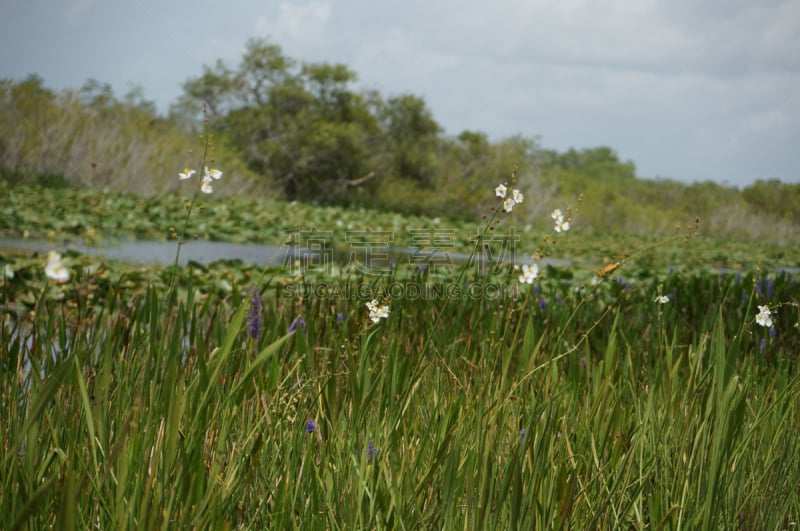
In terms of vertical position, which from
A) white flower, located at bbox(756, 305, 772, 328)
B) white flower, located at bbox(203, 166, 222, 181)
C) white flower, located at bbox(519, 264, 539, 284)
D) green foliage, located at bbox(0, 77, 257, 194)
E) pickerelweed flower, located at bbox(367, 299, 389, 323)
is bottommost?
pickerelweed flower, located at bbox(367, 299, 389, 323)

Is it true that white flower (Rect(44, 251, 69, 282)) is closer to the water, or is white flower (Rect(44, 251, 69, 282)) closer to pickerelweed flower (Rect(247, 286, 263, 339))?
pickerelweed flower (Rect(247, 286, 263, 339))

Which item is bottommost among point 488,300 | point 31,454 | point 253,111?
point 31,454

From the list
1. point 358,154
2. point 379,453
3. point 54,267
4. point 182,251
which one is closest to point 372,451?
point 379,453

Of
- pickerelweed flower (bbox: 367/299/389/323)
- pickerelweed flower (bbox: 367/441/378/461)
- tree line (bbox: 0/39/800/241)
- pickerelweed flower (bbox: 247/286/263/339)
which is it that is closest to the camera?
pickerelweed flower (bbox: 367/441/378/461)

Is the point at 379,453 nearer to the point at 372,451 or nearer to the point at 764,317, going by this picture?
the point at 372,451

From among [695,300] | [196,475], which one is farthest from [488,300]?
[196,475]

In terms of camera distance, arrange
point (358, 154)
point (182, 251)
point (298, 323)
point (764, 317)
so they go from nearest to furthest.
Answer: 1. point (764, 317)
2. point (298, 323)
3. point (182, 251)
4. point (358, 154)

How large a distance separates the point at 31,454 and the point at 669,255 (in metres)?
12.3

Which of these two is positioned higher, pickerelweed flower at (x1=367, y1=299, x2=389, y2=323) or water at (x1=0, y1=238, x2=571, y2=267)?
pickerelweed flower at (x1=367, y1=299, x2=389, y2=323)

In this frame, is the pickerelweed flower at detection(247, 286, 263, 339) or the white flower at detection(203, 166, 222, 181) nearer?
the white flower at detection(203, 166, 222, 181)

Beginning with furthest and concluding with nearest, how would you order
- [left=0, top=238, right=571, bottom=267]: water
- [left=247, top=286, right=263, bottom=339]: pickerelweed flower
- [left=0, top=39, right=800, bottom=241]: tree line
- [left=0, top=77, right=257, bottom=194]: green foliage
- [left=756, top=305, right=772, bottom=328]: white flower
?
[left=0, top=39, right=800, bottom=241]: tree line < [left=0, top=77, right=257, bottom=194]: green foliage < [left=0, top=238, right=571, bottom=267]: water < [left=247, top=286, right=263, bottom=339]: pickerelweed flower < [left=756, top=305, right=772, bottom=328]: white flower

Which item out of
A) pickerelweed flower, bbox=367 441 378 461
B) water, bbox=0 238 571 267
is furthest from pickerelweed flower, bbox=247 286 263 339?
water, bbox=0 238 571 267

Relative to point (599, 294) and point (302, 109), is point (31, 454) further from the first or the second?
point (302, 109)

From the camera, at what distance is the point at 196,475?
1309 mm
